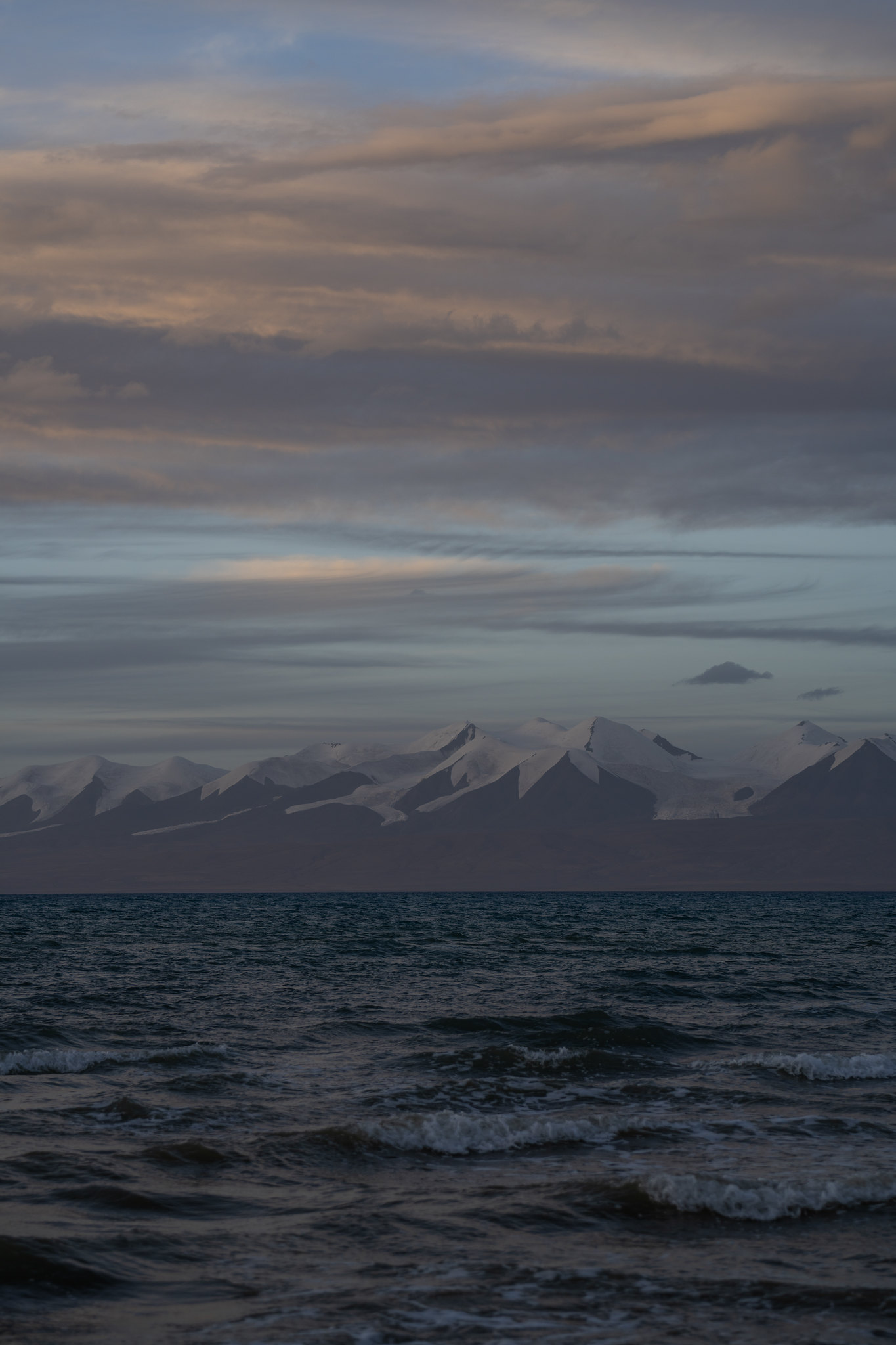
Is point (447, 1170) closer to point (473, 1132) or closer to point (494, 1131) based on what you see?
point (473, 1132)

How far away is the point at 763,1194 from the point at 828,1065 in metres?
10.3

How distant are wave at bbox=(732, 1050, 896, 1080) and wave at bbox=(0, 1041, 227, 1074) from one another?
36.7ft

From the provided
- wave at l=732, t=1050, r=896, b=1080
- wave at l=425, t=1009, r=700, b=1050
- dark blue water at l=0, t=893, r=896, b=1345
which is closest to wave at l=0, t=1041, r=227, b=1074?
dark blue water at l=0, t=893, r=896, b=1345

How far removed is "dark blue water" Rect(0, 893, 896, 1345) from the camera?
1238 cm

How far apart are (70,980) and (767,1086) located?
1185 inches

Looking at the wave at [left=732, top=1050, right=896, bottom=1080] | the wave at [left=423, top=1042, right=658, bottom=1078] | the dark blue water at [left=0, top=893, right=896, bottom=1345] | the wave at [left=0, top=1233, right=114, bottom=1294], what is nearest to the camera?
the dark blue water at [left=0, top=893, right=896, bottom=1345]

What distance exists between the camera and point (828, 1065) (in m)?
25.6

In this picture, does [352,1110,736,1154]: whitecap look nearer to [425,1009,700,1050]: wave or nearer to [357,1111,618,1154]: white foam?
[357,1111,618,1154]: white foam

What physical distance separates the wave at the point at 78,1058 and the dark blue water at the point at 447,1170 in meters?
0.11

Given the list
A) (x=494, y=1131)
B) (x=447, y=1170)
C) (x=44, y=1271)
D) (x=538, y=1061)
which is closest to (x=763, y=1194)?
(x=447, y=1170)

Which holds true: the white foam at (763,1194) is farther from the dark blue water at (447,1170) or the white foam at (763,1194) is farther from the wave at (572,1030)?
the wave at (572,1030)

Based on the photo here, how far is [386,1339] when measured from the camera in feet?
37.8

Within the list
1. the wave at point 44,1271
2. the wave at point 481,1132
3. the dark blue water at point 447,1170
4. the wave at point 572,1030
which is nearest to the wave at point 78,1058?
the dark blue water at point 447,1170

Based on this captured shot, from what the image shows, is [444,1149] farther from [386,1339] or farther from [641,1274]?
[386,1339]
